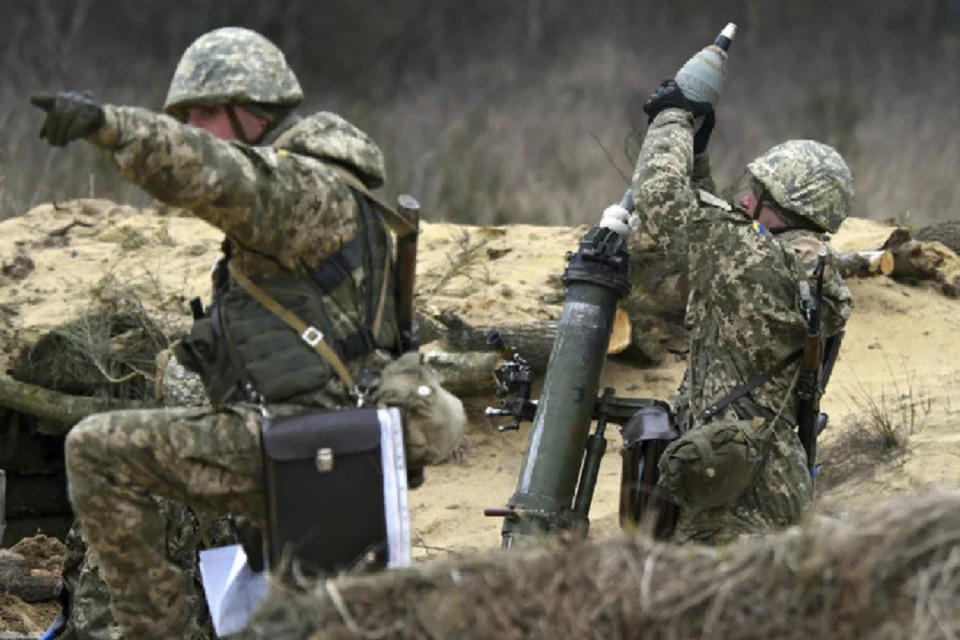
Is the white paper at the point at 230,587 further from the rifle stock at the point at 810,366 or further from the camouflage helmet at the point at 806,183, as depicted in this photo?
the camouflage helmet at the point at 806,183

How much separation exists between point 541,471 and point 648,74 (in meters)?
9.87

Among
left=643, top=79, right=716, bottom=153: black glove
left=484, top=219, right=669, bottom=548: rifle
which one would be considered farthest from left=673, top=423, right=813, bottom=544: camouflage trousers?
left=643, top=79, right=716, bottom=153: black glove

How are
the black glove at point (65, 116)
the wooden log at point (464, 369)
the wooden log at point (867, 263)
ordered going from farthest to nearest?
the wooden log at point (867, 263), the wooden log at point (464, 369), the black glove at point (65, 116)

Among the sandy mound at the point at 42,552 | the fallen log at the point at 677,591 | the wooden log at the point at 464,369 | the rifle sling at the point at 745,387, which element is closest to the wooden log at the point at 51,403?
the sandy mound at the point at 42,552

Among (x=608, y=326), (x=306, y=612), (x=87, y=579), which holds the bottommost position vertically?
(x=87, y=579)

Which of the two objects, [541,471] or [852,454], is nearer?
[541,471]

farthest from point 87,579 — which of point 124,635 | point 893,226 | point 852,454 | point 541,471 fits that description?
point 893,226

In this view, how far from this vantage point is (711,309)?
5.71m

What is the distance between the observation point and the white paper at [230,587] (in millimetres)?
4535

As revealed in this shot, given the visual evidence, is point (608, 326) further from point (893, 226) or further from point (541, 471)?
point (893, 226)

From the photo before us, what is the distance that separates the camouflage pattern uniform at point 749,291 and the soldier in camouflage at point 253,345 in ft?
4.47

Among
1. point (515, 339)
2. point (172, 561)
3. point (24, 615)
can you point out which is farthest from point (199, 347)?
point (515, 339)

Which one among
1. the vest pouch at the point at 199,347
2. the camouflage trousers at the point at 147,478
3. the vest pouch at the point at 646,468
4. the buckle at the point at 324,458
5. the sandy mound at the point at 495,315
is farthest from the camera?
the sandy mound at the point at 495,315

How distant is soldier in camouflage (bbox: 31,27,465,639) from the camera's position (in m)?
4.33
